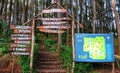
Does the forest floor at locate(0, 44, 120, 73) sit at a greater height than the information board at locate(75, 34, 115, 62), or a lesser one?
lesser

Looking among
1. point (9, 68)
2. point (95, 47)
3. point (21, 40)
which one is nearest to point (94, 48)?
point (95, 47)

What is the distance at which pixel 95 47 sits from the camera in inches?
456

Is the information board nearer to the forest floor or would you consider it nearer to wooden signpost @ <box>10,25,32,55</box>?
the forest floor

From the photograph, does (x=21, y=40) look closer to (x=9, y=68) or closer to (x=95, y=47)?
(x=9, y=68)

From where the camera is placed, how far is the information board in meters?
11.4

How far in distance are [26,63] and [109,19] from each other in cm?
2646

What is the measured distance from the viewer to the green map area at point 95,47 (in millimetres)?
11445

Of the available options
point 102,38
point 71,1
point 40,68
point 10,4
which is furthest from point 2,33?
point 102,38

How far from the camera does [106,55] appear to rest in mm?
11414

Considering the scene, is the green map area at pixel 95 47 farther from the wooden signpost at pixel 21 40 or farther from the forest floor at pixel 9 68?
the wooden signpost at pixel 21 40

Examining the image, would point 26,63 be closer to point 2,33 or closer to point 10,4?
point 2,33

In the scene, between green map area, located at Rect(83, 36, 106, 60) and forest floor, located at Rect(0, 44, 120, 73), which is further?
forest floor, located at Rect(0, 44, 120, 73)

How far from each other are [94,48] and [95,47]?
74 millimetres

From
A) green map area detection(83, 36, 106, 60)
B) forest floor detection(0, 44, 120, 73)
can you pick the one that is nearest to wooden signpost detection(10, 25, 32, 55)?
forest floor detection(0, 44, 120, 73)
